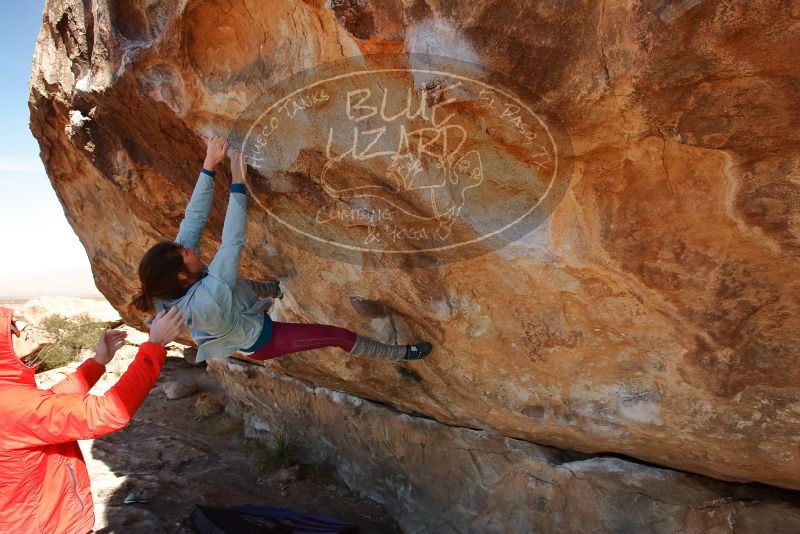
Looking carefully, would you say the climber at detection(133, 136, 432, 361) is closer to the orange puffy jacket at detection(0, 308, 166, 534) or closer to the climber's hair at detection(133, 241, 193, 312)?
the climber's hair at detection(133, 241, 193, 312)

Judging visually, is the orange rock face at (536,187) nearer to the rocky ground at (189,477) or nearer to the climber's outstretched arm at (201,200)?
the climber's outstretched arm at (201,200)

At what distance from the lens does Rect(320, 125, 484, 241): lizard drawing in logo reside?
2.24 meters

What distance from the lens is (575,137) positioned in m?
1.94

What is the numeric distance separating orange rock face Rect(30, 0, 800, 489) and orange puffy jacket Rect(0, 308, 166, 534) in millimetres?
1232

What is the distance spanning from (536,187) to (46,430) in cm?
198

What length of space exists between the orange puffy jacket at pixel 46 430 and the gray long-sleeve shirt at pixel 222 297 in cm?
29

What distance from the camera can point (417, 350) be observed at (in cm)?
304

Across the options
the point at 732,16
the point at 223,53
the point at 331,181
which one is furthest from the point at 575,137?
the point at 223,53

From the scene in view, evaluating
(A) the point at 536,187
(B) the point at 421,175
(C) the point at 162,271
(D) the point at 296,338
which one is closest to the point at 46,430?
(C) the point at 162,271

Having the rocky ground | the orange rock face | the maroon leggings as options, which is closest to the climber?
the maroon leggings

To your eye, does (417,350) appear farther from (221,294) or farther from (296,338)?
(221,294)

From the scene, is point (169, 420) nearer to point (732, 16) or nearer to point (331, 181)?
point (331, 181)

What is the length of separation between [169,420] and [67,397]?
4375mm

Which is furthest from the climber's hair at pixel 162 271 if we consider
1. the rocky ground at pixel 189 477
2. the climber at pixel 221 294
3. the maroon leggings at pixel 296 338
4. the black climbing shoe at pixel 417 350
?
the rocky ground at pixel 189 477
